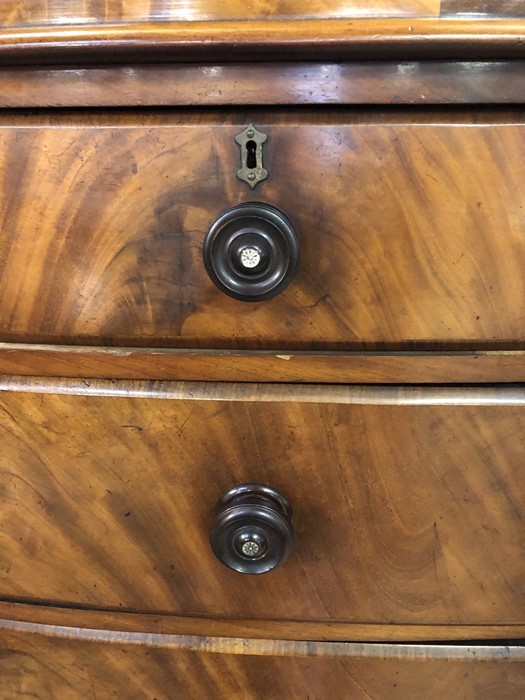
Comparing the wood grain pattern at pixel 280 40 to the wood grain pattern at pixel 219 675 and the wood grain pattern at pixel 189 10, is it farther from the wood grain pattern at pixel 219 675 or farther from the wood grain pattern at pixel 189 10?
the wood grain pattern at pixel 219 675

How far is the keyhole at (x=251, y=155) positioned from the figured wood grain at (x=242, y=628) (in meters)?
0.35

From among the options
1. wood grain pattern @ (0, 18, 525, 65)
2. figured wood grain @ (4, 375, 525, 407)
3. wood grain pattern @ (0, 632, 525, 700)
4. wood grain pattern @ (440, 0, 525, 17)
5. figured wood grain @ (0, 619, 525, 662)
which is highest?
wood grain pattern @ (440, 0, 525, 17)

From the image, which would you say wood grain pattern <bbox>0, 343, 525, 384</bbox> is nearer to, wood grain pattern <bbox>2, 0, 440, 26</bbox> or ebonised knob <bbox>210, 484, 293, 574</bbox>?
ebonised knob <bbox>210, 484, 293, 574</bbox>

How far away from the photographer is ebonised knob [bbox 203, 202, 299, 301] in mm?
322

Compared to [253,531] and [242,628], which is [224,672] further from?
[253,531]

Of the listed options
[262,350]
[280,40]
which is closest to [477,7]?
[280,40]

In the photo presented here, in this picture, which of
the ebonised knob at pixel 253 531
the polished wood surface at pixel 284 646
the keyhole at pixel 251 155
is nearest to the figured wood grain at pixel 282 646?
the polished wood surface at pixel 284 646

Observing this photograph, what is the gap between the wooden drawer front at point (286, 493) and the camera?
0.38m

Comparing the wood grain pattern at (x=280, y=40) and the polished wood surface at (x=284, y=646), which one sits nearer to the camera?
the wood grain pattern at (x=280, y=40)

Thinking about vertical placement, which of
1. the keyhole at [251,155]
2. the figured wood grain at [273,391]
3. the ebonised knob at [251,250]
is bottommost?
the figured wood grain at [273,391]

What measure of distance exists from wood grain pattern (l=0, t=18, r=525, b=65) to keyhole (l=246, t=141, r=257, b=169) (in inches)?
1.8

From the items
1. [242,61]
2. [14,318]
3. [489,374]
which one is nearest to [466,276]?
[489,374]

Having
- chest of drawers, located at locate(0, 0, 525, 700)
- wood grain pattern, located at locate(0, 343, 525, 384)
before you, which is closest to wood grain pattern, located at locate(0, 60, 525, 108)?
chest of drawers, located at locate(0, 0, 525, 700)

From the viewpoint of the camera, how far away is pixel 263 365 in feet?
1.24
